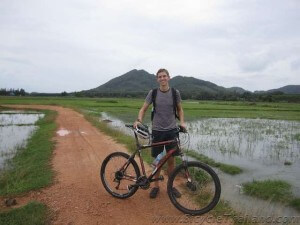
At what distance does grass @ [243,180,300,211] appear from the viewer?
281 inches

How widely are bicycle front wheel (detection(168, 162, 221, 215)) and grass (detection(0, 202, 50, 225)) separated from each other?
7.16 ft

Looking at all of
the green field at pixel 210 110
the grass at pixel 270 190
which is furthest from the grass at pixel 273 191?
the green field at pixel 210 110

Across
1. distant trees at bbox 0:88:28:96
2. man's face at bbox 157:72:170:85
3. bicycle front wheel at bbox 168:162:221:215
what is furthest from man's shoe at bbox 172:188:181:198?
distant trees at bbox 0:88:28:96

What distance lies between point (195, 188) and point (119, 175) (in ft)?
5.02

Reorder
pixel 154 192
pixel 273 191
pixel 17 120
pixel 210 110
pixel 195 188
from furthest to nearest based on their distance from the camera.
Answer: pixel 210 110
pixel 17 120
pixel 273 191
pixel 154 192
pixel 195 188

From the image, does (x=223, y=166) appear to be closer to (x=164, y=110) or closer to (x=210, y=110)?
(x=164, y=110)

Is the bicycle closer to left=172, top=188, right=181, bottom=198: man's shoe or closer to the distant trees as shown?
left=172, top=188, right=181, bottom=198: man's shoe

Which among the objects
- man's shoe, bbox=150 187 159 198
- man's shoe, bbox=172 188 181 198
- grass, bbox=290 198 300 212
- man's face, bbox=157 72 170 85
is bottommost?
grass, bbox=290 198 300 212

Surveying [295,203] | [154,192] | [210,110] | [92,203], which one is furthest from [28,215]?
[210,110]

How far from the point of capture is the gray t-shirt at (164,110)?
5.65 metres

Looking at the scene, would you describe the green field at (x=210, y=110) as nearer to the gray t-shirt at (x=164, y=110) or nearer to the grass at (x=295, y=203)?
the grass at (x=295, y=203)

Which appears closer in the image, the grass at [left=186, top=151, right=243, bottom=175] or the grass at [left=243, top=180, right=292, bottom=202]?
the grass at [left=243, top=180, right=292, bottom=202]

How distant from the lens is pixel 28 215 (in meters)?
5.13

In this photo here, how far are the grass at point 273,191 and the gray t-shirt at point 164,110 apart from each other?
126 inches
